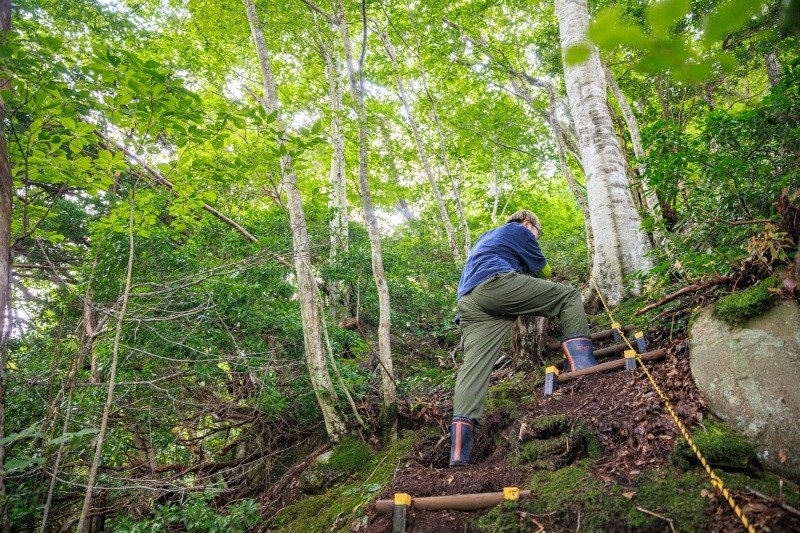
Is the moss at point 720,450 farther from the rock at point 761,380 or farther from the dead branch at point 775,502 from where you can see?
the dead branch at point 775,502

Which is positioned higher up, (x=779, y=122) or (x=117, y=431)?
(x=779, y=122)

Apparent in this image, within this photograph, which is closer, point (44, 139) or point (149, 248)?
point (44, 139)

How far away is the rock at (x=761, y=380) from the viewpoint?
2098mm

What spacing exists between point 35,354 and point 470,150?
13.0m

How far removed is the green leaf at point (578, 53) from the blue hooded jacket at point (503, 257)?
2641 millimetres

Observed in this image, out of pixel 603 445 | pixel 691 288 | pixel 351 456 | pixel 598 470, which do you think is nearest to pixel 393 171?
pixel 351 456

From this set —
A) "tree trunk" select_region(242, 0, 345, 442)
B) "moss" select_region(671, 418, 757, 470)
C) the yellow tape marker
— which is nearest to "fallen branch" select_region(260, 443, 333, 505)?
"tree trunk" select_region(242, 0, 345, 442)

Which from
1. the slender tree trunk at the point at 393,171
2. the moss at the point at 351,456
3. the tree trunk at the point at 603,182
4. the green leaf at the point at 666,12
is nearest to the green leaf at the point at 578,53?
the green leaf at the point at 666,12

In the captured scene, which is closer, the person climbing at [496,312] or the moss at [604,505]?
the moss at [604,505]

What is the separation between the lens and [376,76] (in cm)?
1312

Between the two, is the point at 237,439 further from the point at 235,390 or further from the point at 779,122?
the point at 779,122

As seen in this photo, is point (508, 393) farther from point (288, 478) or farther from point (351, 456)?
point (288, 478)

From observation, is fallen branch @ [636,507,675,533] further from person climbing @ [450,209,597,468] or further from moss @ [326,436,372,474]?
moss @ [326,436,372,474]

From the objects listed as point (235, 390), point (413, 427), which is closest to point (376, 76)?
A: point (235, 390)
